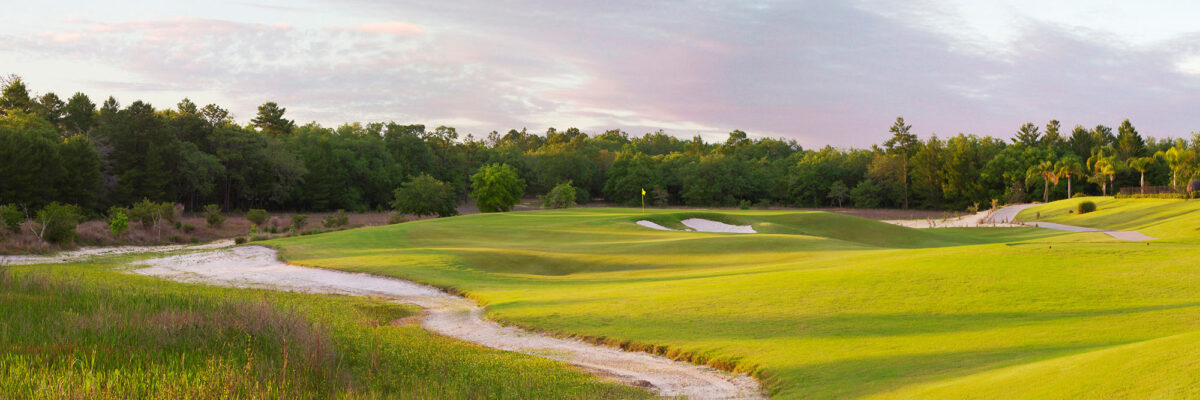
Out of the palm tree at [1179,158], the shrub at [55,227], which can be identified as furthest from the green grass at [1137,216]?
the shrub at [55,227]

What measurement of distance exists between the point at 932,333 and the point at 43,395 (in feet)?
38.3

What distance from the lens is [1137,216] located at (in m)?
55.9

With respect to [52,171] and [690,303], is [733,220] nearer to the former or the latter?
[690,303]

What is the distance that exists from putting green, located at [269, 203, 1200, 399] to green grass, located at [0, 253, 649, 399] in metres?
3.04

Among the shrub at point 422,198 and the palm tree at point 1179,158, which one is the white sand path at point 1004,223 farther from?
the shrub at point 422,198

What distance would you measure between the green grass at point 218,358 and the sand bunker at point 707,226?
3493cm

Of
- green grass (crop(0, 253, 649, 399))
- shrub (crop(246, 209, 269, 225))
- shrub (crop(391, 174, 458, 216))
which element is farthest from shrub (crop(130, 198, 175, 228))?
green grass (crop(0, 253, 649, 399))

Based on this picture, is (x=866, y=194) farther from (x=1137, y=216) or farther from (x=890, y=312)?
(x=890, y=312)

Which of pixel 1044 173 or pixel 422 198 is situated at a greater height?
pixel 1044 173

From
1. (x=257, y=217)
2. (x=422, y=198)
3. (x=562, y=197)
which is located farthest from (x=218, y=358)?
(x=562, y=197)

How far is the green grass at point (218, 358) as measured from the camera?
748 cm

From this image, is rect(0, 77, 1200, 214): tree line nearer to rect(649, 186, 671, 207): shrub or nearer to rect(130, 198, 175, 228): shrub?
rect(649, 186, 671, 207): shrub

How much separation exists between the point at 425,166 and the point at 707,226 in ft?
232

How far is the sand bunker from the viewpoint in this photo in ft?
154
